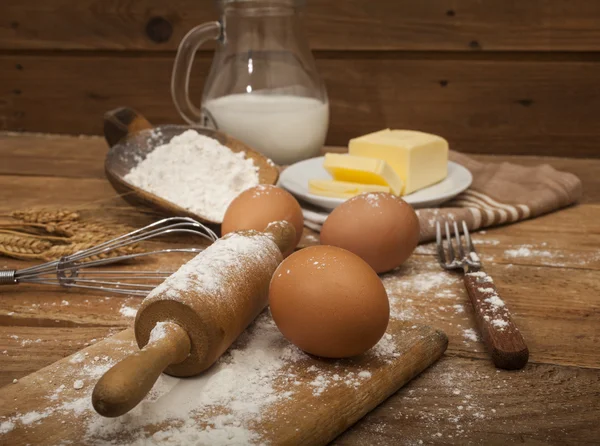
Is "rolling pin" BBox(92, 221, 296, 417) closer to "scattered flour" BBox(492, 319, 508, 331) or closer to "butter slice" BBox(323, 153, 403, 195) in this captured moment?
"scattered flour" BBox(492, 319, 508, 331)

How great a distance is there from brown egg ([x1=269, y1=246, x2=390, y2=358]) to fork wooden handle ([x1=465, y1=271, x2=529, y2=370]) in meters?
0.12

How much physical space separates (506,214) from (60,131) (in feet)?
5.00

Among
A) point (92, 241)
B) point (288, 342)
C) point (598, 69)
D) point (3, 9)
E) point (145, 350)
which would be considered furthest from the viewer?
point (3, 9)

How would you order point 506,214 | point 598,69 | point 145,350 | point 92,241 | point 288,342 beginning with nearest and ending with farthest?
point 145,350, point 288,342, point 92,241, point 506,214, point 598,69

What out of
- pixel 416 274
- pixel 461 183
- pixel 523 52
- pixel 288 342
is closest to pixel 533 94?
pixel 523 52

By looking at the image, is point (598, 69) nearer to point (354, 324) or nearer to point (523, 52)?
point (523, 52)

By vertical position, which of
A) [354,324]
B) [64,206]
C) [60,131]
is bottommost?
[60,131]

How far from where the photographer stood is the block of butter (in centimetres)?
119

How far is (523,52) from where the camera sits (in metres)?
1.81

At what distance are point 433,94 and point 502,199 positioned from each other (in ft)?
2.44

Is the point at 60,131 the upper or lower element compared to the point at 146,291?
lower

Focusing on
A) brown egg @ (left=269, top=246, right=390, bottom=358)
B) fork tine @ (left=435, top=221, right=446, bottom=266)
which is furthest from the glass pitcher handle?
brown egg @ (left=269, top=246, right=390, bottom=358)

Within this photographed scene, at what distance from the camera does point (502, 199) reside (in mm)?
1208

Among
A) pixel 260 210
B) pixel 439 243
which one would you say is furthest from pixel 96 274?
pixel 439 243
